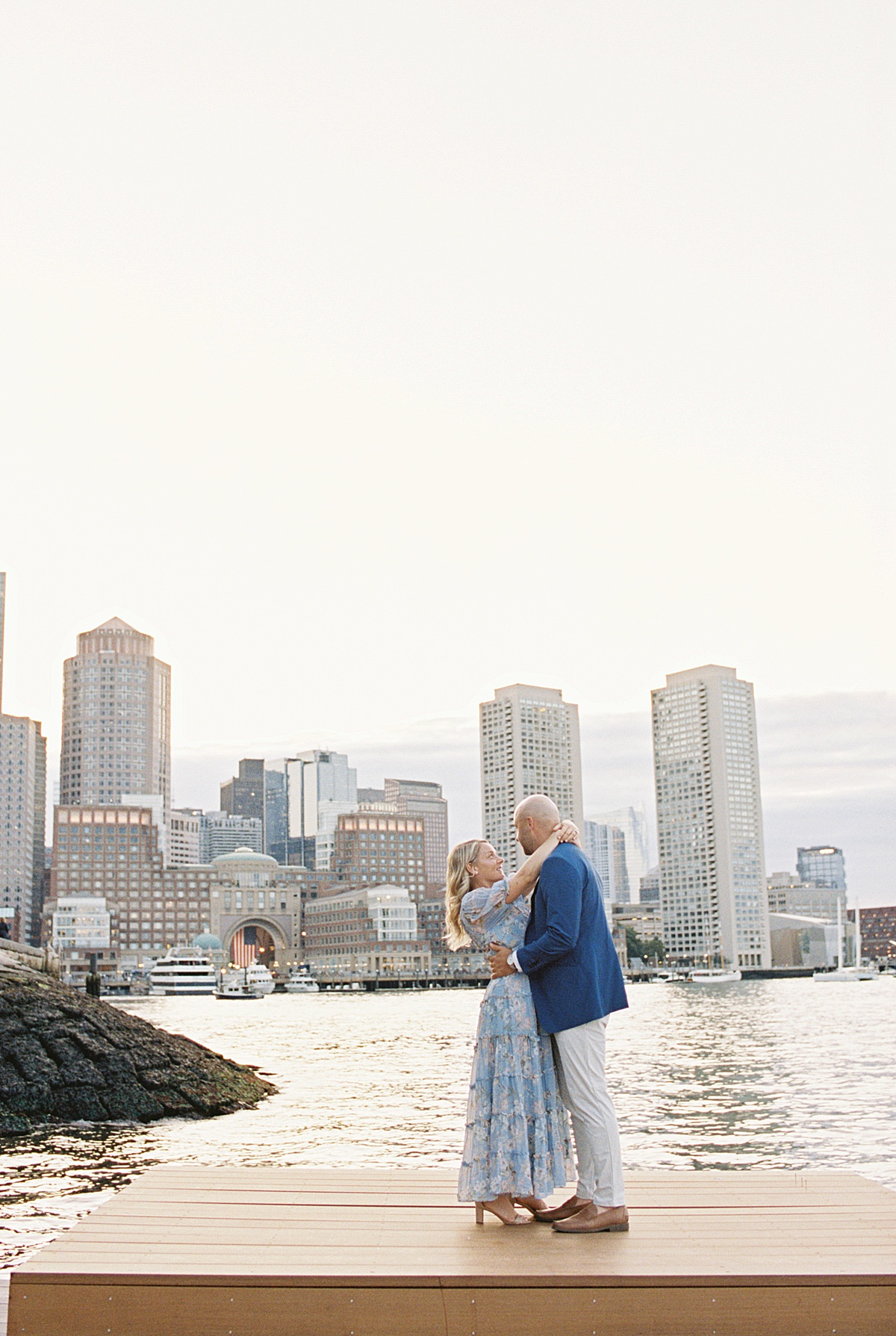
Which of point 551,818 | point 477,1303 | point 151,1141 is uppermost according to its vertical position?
point 551,818

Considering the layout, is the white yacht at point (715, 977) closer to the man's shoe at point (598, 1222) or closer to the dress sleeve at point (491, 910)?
the dress sleeve at point (491, 910)

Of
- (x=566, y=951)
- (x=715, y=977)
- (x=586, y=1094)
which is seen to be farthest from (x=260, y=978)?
(x=566, y=951)

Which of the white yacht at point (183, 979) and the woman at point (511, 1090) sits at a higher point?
the woman at point (511, 1090)

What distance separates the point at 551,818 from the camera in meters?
Result: 6.70

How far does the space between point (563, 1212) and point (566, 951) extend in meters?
1.31

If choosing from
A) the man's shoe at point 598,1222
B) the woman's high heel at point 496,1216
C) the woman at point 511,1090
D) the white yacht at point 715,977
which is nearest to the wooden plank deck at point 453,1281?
the man's shoe at point 598,1222

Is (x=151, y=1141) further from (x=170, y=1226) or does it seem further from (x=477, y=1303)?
(x=477, y=1303)

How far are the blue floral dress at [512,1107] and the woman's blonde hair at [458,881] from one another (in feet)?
0.74

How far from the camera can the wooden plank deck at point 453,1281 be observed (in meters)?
5.15

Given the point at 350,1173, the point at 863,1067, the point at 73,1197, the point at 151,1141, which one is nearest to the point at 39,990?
the point at 151,1141

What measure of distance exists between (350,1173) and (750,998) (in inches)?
3848

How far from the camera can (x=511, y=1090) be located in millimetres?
6391

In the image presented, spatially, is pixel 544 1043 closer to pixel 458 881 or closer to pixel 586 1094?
pixel 586 1094

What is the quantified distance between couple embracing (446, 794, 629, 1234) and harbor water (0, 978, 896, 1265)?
1.73m
